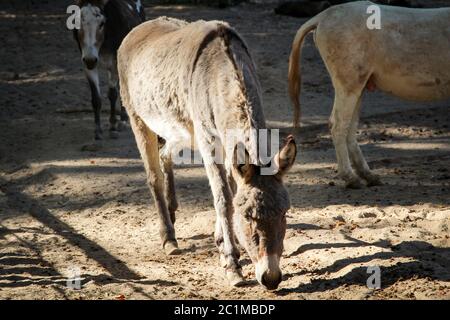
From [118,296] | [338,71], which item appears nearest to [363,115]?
[338,71]

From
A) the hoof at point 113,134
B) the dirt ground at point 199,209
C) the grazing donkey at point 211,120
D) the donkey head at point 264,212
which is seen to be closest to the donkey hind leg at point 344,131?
the dirt ground at point 199,209

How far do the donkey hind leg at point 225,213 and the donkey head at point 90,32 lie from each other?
5.72 m

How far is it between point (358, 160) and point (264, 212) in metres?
3.66

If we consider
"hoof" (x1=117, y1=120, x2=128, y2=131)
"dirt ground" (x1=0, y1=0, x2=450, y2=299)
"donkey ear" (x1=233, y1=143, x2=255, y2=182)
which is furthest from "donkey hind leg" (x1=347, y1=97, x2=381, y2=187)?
"hoof" (x1=117, y1=120, x2=128, y2=131)

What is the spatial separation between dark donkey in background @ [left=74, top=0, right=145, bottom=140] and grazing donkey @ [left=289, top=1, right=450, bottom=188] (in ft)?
13.0

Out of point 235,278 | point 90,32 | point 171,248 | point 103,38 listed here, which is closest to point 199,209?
point 171,248

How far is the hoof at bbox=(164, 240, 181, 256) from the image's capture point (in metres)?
6.84

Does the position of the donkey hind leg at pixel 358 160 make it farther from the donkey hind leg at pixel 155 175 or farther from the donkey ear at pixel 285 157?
the donkey ear at pixel 285 157

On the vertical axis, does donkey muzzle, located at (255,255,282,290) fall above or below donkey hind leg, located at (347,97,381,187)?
above

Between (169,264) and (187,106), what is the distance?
4.36 feet

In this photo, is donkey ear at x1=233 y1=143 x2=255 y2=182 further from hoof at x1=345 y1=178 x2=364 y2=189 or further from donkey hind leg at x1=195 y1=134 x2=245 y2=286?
hoof at x1=345 y1=178 x2=364 y2=189

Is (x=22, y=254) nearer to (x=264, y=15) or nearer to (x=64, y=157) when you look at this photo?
(x=64, y=157)

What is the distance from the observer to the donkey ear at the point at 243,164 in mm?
5043

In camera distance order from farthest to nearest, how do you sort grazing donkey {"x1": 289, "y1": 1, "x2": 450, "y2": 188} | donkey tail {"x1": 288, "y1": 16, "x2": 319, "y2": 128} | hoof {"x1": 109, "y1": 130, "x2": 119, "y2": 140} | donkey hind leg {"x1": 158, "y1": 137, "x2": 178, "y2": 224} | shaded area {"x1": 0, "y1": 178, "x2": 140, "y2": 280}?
hoof {"x1": 109, "y1": 130, "x2": 119, "y2": 140} → donkey tail {"x1": 288, "y1": 16, "x2": 319, "y2": 128} → grazing donkey {"x1": 289, "y1": 1, "x2": 450, "y2": 188} → donkey hind leg {"x1": 158, "y1": 137, "x2": 178, "y2": 224} → shaded area {"x1": 0, "y1": 178, "x2": 140, "y2": 280}
